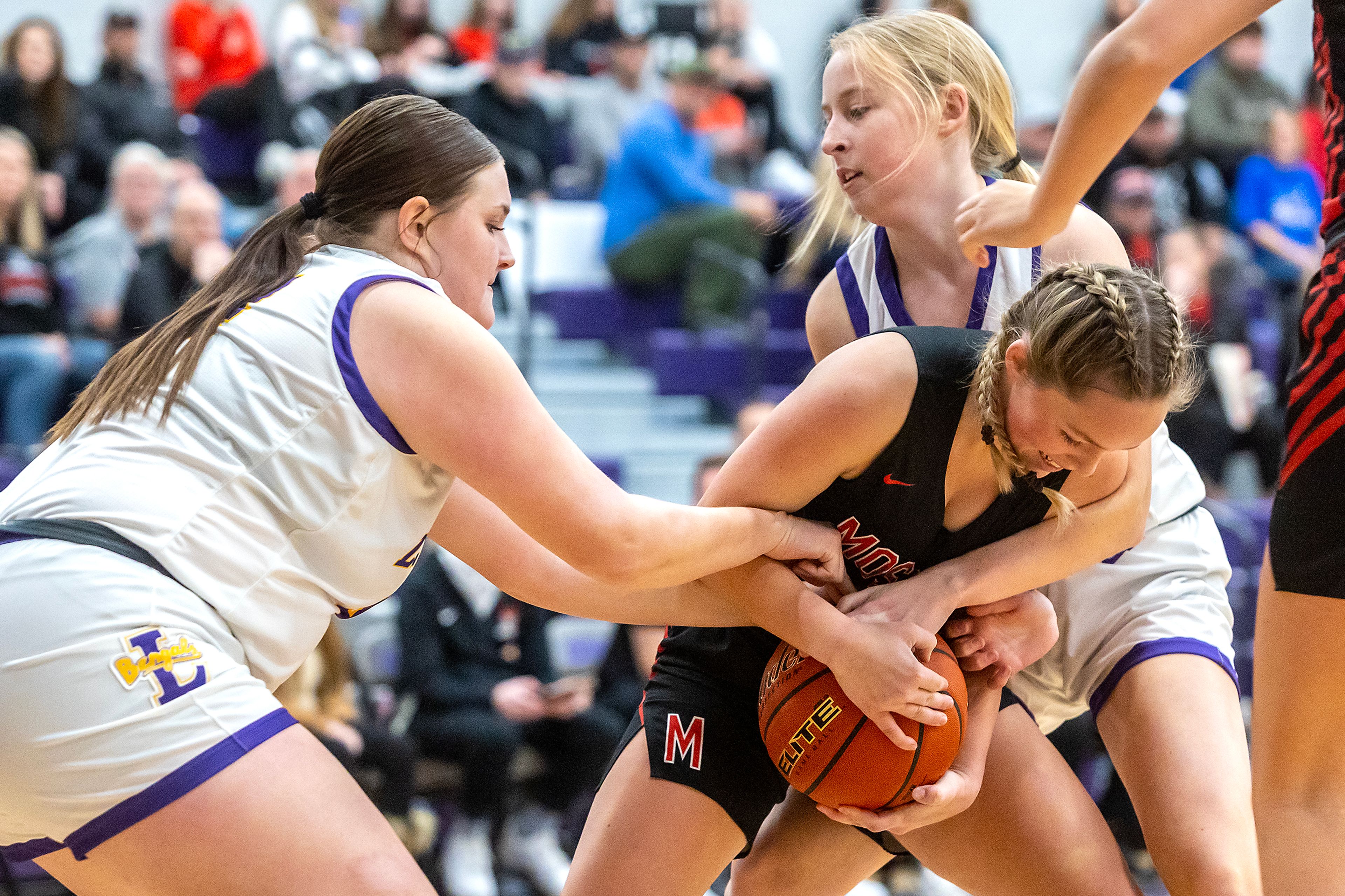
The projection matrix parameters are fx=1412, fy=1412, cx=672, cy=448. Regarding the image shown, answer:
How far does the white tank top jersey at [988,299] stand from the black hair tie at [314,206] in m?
1.06

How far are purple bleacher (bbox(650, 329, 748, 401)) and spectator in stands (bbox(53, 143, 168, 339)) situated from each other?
2748 millimetres

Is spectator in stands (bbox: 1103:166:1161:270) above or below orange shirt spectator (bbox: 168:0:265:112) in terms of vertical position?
below

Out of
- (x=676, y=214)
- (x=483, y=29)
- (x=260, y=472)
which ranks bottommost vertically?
(x=676, y=214)

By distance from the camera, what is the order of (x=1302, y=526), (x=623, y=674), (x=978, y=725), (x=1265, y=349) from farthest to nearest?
(x=1265, y=349)
(x=623, y=674)
(x=978, y=725)
(x=1302, y=526)

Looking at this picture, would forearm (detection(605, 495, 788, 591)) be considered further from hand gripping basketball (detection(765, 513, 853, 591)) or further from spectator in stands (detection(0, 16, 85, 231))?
spectator in stands (detection(0, 16, 85, 231))

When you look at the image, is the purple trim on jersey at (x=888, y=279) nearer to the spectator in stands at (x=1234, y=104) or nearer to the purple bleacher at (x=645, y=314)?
the purple bleacher at (x=645, y=314)

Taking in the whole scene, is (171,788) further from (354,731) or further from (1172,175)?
(1172,175)

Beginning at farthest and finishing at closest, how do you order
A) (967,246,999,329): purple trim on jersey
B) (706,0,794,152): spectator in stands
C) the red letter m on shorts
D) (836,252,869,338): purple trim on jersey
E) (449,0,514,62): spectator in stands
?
(706,0,794,152): spectator in stands < (449,0,514,62): spectator in stands < (836,252,869,338): purple trim on jersey < (967,246,999,329): purple trim on jersey < the red letter m on shorts

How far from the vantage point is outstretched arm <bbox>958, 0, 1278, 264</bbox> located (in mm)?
2039

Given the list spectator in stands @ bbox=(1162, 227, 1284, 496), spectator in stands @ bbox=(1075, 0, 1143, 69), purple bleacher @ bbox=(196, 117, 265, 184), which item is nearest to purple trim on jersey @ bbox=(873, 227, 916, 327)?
spectator in stands @ bbox=(1162, 227, 1284, 496)

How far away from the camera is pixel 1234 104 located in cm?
1027

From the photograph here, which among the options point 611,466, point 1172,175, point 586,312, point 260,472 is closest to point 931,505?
point 260,472

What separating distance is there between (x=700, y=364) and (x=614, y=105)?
7.90 ft

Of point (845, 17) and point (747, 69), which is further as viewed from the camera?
point (845, 17)
